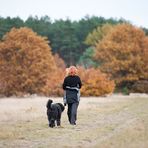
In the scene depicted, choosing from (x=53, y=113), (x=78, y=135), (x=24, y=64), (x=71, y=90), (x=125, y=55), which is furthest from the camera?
(x=125, y=55)

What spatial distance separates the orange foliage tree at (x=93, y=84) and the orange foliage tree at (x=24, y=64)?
5.24 m

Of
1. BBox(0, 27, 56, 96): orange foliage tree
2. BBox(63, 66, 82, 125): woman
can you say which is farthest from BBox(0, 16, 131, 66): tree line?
BBox(63, 66, 82, 125): woman

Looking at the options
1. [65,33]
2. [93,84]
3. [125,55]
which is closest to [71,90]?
[93,84]

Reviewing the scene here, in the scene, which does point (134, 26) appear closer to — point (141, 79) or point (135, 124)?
point (141, 79)

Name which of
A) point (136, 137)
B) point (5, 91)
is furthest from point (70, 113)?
point (5, 91)

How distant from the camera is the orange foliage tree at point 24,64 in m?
63.4

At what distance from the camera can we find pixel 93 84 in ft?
189

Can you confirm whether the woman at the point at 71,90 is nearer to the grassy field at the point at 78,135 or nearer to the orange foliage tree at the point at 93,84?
the grassy field at the point at 78,135

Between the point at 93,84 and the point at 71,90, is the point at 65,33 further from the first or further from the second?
the point at 71,90

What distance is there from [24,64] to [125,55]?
13.8 meters

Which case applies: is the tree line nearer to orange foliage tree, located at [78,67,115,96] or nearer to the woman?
orange foliage tree, located at [78,67,115,96]

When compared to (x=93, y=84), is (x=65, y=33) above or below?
above

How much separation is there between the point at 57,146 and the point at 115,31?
61.1 m

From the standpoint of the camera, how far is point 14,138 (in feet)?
52.4
